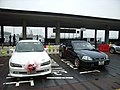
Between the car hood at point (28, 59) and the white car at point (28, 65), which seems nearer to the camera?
the white car at point (28, 65)

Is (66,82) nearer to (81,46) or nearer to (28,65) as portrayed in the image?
(28,65)

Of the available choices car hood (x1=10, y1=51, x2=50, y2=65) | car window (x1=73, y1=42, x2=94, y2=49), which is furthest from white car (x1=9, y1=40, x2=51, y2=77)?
car window (x1=73, y1=42, x2=94, y2=49)

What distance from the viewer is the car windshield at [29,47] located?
234 inches

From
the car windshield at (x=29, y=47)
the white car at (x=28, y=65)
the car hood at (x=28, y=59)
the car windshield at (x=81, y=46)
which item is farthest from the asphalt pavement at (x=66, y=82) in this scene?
the car windshield at (x=81, y=46)

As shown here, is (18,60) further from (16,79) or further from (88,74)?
(88,74)

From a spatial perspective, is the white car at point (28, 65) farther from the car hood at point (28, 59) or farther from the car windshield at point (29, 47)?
the car windshield at point (29, 47)

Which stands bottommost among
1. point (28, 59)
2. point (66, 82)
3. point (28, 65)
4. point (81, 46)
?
point (66, 82)

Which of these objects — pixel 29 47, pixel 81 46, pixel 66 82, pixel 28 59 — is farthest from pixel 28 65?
pixel 81 46

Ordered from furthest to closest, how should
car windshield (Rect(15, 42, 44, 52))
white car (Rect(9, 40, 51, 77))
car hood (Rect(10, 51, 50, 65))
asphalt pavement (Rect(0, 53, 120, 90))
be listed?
car windshield (Rect(15, 42, 44, 52)), car hood (Rect(10, 51, 50, 65)), white car (Rect(9, 40, 51, 77)), asphalt pavement (Rect(0, 53, 120, 90))

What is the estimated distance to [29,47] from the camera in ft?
20.1

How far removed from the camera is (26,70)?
456 centimetres

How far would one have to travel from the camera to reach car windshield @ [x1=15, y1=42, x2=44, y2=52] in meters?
5.95

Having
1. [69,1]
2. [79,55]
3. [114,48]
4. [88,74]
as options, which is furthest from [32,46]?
[69,1]

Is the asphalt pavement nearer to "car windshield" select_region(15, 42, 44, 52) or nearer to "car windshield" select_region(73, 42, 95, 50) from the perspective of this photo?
"car windshield" select_region(15, 42, 44, 52)
